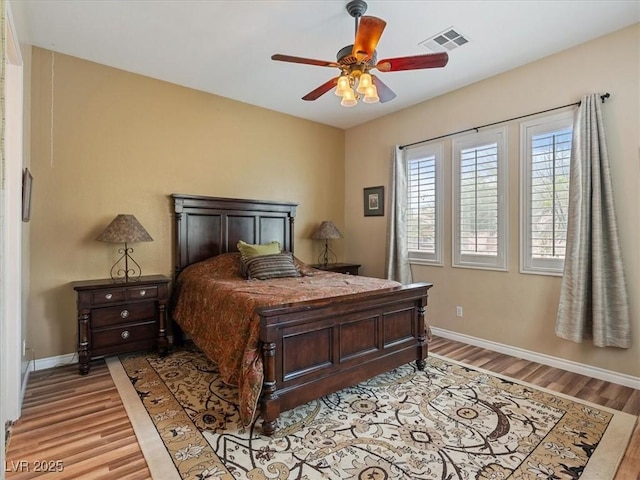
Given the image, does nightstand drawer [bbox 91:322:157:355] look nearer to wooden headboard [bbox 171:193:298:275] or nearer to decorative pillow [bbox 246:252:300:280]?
wooden headboard [bbox 171:193:298:275]

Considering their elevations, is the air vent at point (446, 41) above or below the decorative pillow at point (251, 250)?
above

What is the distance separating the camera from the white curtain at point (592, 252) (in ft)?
9.63

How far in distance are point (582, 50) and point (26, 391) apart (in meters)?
5.63

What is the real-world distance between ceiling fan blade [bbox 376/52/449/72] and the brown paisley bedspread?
1.72 meters

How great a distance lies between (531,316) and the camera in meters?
3.53

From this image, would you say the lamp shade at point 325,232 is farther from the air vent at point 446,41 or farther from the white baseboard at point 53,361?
the white baseboard at point 53,361

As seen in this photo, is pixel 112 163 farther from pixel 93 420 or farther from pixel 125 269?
pixel 93 420

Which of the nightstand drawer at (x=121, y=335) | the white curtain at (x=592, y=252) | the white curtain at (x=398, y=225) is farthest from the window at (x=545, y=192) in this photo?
the nightstand drawer at (x=121, y=335)

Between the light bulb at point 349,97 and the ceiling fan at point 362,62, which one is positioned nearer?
the ceiling fan at point 362,62

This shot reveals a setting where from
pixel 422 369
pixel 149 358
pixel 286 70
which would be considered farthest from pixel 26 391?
pixel 286 70

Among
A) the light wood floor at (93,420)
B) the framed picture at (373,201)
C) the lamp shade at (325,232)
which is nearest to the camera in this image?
the light wood floor at (93,420)

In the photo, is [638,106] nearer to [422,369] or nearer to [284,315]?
[422,369]

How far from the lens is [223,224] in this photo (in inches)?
170

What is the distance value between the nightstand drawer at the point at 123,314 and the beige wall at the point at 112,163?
465 millimetres
